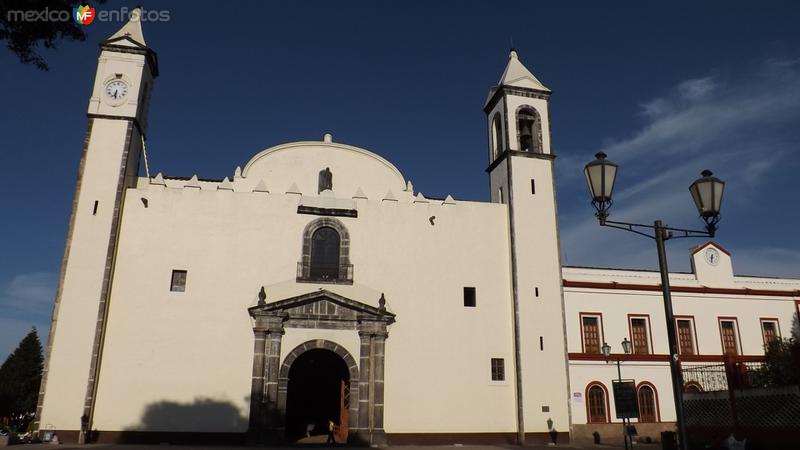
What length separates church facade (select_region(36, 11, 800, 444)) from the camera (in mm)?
19094

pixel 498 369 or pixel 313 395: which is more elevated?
pixel 498 369

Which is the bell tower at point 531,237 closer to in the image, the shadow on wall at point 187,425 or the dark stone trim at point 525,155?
the dark stone trim at point 525,155

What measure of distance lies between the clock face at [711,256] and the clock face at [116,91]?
24.5 meters

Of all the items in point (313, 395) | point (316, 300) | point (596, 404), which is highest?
point (316, 300)

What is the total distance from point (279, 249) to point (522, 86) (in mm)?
12066

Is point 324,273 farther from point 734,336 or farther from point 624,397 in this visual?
point 734,336

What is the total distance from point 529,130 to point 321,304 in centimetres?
1133

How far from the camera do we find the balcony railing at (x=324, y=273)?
20953 mm

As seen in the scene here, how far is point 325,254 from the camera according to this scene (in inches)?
848

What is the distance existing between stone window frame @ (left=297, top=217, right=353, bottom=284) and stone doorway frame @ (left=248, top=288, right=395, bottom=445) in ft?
3.02

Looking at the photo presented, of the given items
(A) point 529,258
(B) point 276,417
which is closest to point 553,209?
(A) point 529,258

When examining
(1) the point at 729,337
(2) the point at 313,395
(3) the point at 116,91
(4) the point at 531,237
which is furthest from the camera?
(1) the point at 729,337

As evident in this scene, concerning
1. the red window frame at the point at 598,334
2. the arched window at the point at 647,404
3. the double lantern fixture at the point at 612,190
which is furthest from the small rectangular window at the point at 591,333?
the double lantern fixture at the point at 612,190

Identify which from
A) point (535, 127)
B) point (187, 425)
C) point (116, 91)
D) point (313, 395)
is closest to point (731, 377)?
point (535, 127)
